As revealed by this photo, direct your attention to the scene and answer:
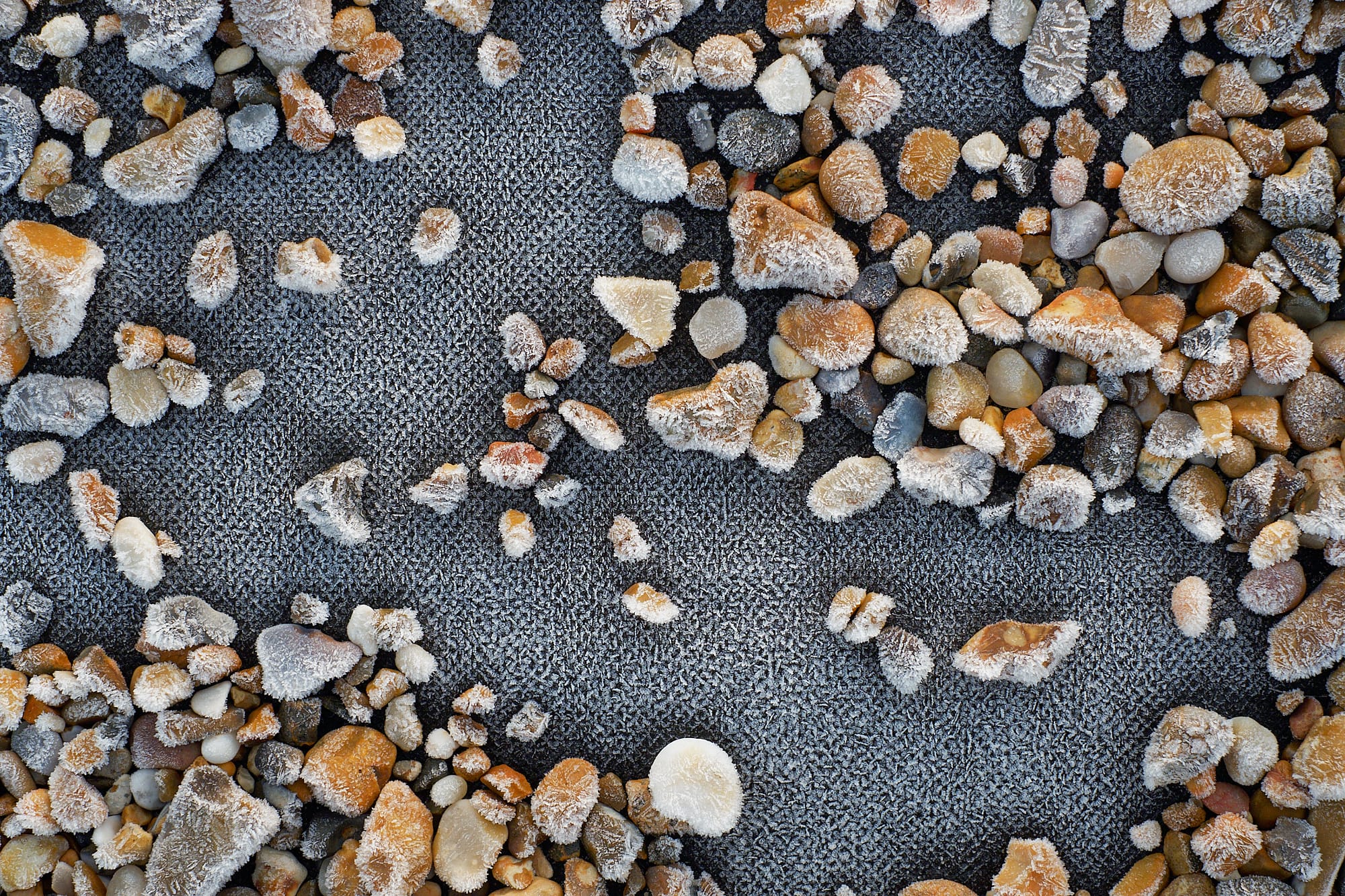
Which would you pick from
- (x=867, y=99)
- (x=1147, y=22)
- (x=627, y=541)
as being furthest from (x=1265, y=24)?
(x=627, y=541)

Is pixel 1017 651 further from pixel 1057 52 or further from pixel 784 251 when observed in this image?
pixel 1057 52

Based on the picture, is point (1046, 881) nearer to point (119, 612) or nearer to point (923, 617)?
point (923, 617)

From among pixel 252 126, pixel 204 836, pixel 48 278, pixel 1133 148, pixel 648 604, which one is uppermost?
pixel 1133 148

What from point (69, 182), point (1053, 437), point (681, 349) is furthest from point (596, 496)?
point (69, 182)

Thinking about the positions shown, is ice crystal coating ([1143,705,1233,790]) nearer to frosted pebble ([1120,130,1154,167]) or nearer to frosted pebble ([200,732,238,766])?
frosted pebble ([1120,130,1154,167])

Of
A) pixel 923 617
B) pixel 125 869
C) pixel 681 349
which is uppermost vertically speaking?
pixel 681 349

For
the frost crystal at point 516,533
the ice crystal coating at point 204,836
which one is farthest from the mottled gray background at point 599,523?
the ice crystal coating at point 204,836

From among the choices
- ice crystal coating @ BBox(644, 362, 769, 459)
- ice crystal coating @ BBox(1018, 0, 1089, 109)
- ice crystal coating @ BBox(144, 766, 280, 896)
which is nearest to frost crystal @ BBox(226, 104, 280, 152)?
ice crystal coating @ BBox(644, 362, 769, 459)

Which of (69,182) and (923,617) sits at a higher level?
(69,182)
